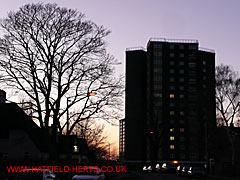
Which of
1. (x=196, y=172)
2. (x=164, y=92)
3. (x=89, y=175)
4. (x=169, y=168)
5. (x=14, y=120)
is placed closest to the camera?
(x=89, y=175)

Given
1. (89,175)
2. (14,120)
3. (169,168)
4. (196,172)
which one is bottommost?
(169,168)

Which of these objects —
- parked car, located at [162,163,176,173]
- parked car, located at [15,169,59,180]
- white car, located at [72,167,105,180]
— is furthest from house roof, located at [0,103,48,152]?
parked car, located at [162,163,176,173]

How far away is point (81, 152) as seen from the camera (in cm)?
7538

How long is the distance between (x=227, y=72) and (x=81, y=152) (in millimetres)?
33583

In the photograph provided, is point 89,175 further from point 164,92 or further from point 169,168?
point 164,92

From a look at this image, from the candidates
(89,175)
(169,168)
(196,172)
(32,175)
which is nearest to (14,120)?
(196,172)

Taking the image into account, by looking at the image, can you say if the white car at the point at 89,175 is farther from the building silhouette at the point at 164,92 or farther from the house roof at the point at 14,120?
the building silhouette at the point at 164,92

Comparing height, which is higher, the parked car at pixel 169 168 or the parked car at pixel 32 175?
the parked car at pixel 32 175

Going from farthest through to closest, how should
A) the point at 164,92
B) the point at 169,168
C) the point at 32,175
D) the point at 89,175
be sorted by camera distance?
the point at 164,92 → the point at 169,168 → the point at 89,175 → the point at 32,175

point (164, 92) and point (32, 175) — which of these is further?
point (164, 92)

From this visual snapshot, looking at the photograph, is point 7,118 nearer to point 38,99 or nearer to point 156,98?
point 38,99

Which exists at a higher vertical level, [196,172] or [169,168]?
[196,172]

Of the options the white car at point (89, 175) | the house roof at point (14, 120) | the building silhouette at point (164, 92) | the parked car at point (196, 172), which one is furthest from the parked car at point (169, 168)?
the building silhouette at point (164, 92)

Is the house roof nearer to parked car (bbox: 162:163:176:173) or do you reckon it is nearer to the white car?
the white car
